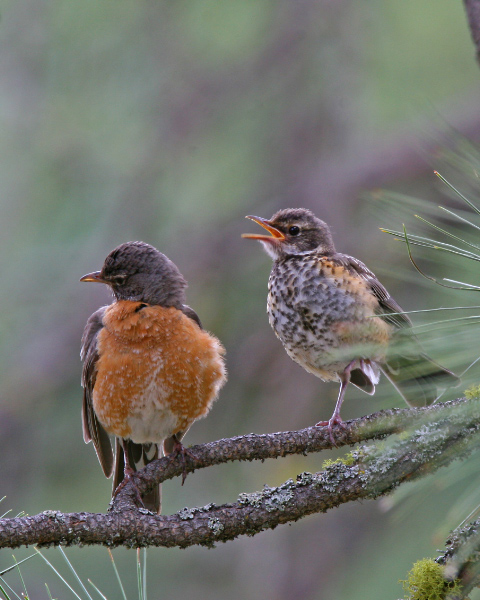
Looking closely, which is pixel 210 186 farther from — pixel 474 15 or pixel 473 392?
pixel 473 392

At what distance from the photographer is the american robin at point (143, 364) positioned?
3922 mm

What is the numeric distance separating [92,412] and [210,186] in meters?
2.72

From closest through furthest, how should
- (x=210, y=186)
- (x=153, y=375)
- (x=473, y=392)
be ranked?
(x=473, y=392) < (x=153, y=375) < (x=210, y=186)

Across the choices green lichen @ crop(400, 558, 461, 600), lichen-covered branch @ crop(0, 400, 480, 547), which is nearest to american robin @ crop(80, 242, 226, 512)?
lichen-covered branch @ crop(0, 400, 480, 547)

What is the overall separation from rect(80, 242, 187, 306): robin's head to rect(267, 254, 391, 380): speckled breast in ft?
2.35

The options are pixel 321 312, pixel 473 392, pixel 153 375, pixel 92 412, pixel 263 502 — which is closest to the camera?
pixel 473 392

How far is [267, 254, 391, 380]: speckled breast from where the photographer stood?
3686mm

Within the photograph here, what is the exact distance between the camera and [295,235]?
4324mm

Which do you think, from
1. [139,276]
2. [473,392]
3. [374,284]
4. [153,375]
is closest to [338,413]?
[374,284]

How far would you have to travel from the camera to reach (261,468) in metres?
5.40

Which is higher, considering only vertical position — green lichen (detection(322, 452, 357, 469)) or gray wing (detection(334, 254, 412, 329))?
gray wing (detection(334, 254, 412, 329))

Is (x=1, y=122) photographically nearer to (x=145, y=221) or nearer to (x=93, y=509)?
(x=145, y=221)

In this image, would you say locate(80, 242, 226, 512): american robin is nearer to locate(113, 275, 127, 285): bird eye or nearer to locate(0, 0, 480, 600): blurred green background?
locate(113, 275, 127, 285): bird eye

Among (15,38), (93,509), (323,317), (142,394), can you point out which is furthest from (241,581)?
(15,38)
